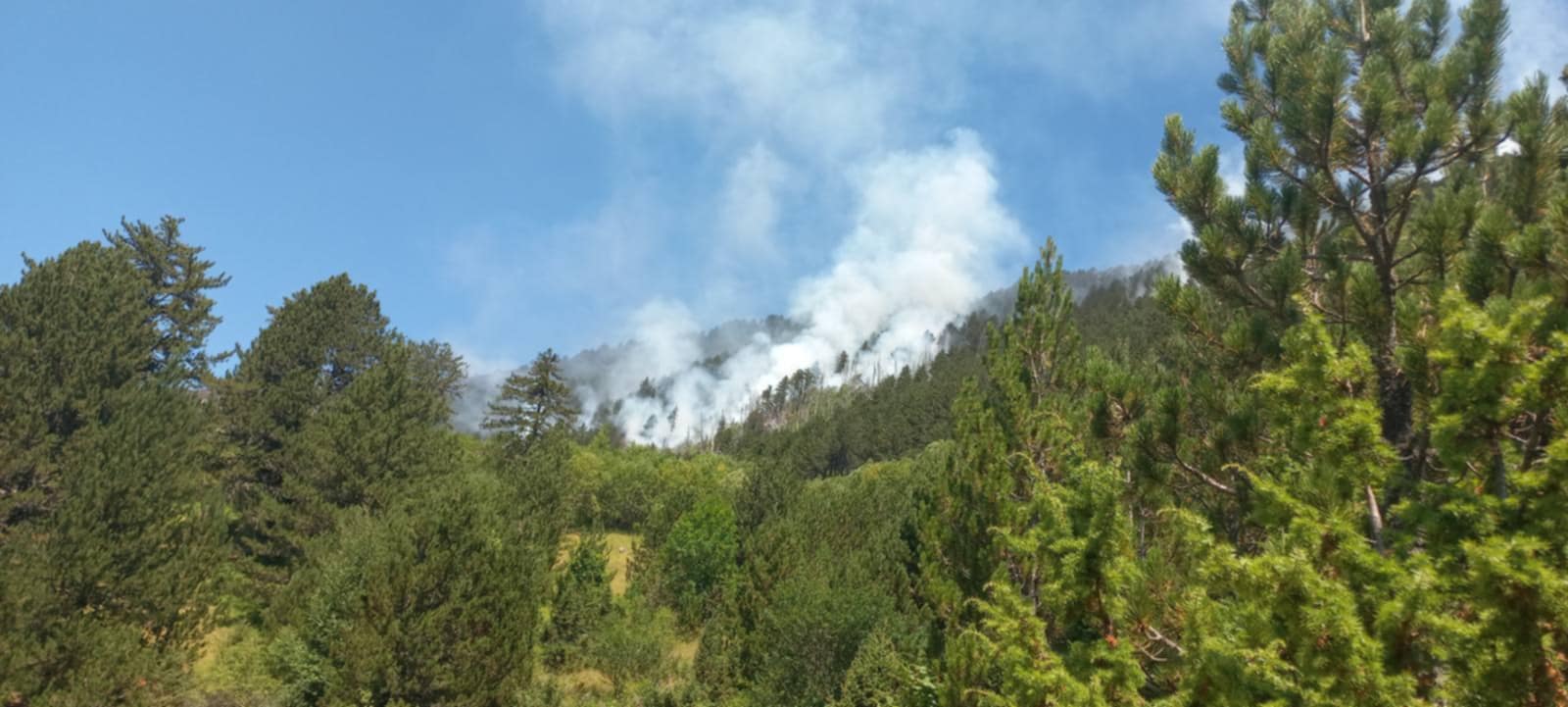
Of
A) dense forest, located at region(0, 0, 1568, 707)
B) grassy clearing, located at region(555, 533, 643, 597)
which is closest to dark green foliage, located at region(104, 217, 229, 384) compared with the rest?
dense forest, located at region(0, 0, 1568, 707)

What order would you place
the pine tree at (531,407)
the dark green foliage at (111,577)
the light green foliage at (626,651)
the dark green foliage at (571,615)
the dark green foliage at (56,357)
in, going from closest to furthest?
the dark green foliage at (111,577) → the dark green foliage at (56,357) → the light green foliage at (626,651) → the dark green foliage at (571,615) → the pine tree at (531,407)

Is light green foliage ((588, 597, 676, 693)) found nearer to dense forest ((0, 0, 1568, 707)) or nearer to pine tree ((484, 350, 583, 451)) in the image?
dense forest ((0, 0, 1568, 707))

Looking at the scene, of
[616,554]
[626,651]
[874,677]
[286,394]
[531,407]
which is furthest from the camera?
[616,554]

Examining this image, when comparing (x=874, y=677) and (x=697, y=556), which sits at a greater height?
(x=697, y=556)

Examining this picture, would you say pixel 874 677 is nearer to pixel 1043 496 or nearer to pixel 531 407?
pixel 1043 496

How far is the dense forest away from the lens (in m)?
4.78

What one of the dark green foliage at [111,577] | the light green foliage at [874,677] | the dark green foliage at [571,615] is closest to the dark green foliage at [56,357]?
the dark green foliage at [111,577]

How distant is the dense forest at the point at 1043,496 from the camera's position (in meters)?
4.78

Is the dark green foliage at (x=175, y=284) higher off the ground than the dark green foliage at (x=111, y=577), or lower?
higher

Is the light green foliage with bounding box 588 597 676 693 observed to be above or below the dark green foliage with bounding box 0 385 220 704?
below

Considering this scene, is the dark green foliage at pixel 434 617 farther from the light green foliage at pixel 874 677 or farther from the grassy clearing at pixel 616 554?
the grassy clearing at pixel 616 554

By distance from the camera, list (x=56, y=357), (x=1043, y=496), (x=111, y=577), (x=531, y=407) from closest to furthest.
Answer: (x=1043, y=496), (x=111, y=577), (x=56, y=357), (x=531, y=407)

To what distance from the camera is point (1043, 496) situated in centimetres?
705

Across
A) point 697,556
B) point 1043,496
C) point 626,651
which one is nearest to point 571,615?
point 626,651
